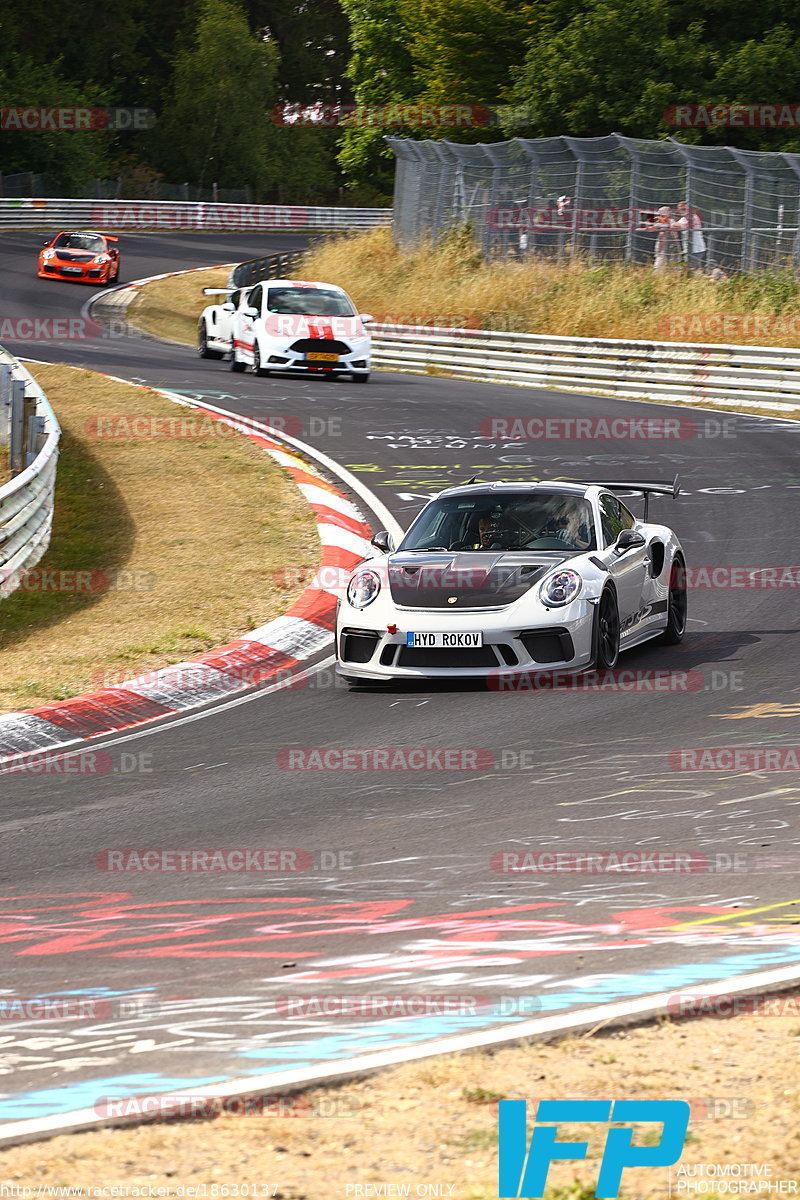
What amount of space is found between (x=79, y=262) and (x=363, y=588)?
123 ft

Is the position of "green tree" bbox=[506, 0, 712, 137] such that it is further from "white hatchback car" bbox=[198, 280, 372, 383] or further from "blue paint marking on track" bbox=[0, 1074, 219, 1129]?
"blue paint marking on track" bbox=[0, 1074, 219, 1129]

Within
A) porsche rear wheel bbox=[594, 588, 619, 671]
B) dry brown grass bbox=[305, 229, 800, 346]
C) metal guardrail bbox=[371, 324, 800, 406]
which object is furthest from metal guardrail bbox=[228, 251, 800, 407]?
porsche rear wheel bbox=[594, 588, 619, 671]

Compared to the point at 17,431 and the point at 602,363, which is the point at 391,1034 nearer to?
the point at 17,431

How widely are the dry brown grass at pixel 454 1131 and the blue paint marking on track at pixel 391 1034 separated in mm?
259

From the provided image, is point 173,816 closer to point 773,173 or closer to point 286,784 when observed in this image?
point 286,784

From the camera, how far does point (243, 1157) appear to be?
3859 millimetres

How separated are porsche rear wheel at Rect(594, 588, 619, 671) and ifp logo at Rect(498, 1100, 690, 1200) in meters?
6.69

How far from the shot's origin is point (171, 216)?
67438mm

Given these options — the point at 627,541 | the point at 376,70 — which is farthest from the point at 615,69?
the point at 627,541

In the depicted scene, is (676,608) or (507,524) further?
(676,608)

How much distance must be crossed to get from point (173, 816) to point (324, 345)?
829 inches

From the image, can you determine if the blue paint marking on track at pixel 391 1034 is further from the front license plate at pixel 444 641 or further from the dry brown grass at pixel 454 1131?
the front license plate at pixel 444 641

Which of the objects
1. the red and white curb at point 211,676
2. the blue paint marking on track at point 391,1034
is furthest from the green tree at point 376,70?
the blue paint marking on track at point 391,1034

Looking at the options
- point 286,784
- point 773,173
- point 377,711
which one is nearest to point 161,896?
point 286,784
